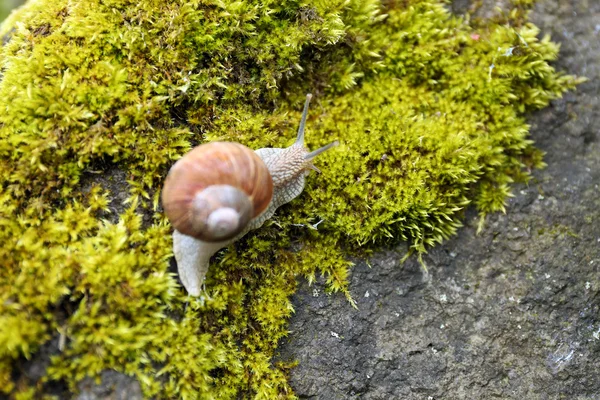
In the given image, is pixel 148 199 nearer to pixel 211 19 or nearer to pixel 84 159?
pixel 84 159

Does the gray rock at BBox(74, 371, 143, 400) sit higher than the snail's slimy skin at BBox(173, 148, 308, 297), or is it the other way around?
the snail's slimy skin at BBox(173, 148, 308, 297)

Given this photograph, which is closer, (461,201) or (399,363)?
(399,363)

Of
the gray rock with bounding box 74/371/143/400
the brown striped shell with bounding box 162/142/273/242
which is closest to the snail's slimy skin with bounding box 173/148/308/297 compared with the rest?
the brown striped shell with bounding box 162/142/273/242

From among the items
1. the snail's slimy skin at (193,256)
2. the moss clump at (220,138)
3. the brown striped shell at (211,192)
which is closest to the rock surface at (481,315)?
the moss clump at (220,138)

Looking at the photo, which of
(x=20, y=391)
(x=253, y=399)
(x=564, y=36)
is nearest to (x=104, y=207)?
(x=20, y=391)

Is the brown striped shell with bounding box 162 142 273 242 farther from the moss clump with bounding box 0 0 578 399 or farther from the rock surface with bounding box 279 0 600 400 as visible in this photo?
the rock surface with bounding box 279 0 600 400

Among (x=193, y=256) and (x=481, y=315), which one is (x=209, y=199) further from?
(x=481, y=315)
